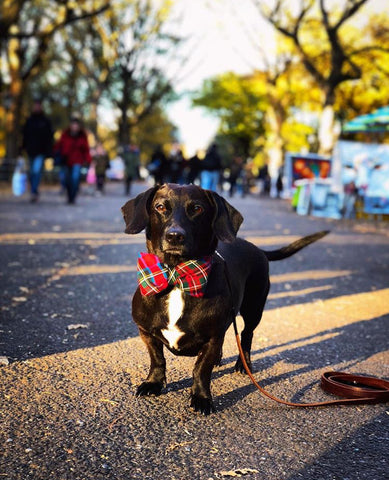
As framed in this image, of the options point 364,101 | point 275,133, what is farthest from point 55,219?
point 364,101

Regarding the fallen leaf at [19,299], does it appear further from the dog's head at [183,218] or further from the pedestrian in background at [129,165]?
the pedestrian in background at [129,165]

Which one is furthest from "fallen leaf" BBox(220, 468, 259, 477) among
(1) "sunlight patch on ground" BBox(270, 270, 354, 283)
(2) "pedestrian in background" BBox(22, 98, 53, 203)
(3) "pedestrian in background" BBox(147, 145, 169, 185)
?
(3) "pedestrian in background" BBox(147, 145, 169, 185)

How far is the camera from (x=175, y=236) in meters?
2.91

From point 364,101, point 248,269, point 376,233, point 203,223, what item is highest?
point 364,101

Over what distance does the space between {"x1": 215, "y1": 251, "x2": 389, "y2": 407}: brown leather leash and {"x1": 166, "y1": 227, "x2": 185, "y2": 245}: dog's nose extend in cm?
42

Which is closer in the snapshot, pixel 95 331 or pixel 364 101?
pixel 95 331

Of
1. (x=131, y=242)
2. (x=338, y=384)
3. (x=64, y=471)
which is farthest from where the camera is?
(x=131, y=242)

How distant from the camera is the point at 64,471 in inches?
96.6

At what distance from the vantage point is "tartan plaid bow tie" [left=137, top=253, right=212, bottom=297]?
304 centimetres

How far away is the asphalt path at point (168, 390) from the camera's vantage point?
8.53 feet

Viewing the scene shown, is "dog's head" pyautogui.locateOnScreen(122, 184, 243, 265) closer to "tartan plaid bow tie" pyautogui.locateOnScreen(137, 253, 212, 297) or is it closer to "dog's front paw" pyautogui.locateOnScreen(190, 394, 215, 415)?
"tartan plaid bow tie" pyautogui.locateOnScreen(137, 253, 212, 297)

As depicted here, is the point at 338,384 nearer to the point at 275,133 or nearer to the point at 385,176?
the point at 385,176

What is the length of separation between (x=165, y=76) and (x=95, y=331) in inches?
1590

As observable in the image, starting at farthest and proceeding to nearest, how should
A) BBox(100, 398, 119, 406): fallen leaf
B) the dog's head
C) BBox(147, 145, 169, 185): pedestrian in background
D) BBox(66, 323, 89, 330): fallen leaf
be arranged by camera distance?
1. BBox(147, 145, 169, 185): pedestrian in background
2. BBox(66, 323, 89, 330): fallen leaf
3. BBox(100, 398, 119, 406): fallen leaf
4. the dog's head
